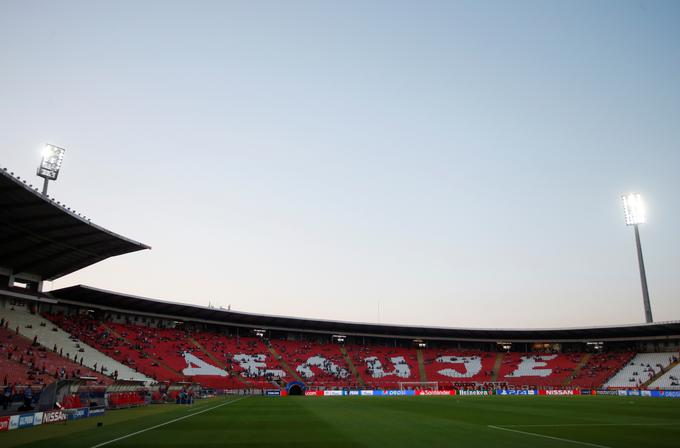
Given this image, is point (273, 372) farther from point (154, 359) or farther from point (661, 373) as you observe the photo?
point (661, 373)

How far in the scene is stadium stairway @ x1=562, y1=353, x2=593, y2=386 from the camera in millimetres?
78606

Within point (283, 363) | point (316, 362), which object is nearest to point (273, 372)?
point (283, 363)

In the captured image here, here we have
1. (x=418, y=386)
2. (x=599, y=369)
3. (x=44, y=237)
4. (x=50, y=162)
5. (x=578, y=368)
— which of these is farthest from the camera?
(x=578, y=368)

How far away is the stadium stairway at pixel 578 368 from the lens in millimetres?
78606

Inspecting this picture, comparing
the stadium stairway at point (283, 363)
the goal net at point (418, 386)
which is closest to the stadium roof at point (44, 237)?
the stadium stairway at point (283, 363)

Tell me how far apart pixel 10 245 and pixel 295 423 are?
37.9 m

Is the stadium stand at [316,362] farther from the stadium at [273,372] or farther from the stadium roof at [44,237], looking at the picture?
the stadium roof at [44,237]

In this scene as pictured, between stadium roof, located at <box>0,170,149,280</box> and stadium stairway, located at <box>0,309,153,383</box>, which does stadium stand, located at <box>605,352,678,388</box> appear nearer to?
stadium stairway, located at <box>0,309,153,383</box>

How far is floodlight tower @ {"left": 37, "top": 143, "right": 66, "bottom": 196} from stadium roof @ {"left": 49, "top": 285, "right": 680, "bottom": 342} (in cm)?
1603

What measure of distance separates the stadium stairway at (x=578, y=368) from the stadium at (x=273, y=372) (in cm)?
57

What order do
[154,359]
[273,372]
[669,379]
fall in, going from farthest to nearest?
[273,372], [669,379], [154,359]

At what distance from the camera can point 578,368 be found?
82.8 metres

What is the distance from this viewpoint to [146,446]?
13.9 m

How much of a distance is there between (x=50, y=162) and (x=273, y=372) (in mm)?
41774
